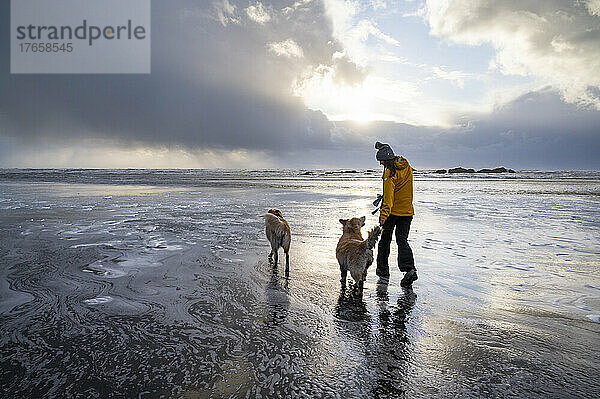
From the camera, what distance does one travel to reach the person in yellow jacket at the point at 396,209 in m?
5.56

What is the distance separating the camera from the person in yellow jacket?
5.56 meters

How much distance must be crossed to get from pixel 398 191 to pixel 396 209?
339mm

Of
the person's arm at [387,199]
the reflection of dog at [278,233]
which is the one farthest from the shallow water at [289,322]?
the person's arm at [387,199]

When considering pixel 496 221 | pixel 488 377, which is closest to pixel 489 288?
pixel 488 377

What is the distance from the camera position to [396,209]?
5.89 m

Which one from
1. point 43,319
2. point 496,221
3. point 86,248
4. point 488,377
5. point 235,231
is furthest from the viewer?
point 496,221

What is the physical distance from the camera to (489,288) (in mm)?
5277

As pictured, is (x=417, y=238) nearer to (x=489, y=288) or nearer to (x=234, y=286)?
(x=489, y=288)

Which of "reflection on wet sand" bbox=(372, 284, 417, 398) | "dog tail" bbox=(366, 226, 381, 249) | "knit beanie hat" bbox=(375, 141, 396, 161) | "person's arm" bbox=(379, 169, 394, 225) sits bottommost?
"reflection on wet sand" bbox=(372, 284, 417, 398)

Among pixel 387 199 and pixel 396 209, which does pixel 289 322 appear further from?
pixel 396 209

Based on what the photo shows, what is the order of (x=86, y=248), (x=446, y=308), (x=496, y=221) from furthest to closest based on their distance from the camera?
(x=496, y=221)
(x=86, y=248)
(x=446, y=308)

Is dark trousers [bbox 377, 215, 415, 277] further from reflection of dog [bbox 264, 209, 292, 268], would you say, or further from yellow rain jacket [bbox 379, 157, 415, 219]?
reflection of dog [bbox 264, 209, 292, 268]

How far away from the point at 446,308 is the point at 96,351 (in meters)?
4.33

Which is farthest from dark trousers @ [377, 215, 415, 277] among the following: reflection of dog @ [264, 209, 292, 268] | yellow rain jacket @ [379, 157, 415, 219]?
reflection of dog @ [264, 209, 292, 268]
